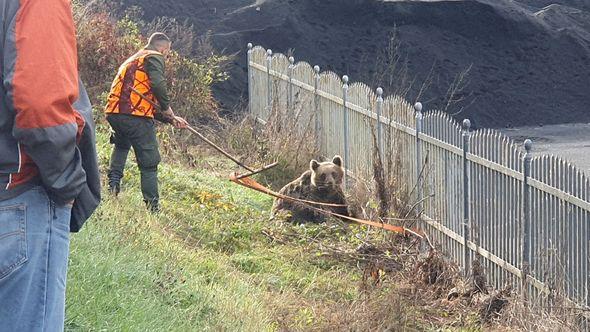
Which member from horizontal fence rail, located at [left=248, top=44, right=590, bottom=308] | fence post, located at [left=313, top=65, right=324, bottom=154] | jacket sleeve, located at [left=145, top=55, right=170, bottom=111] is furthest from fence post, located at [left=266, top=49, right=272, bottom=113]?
jacket sleeve, located at [left=145, top=55, right=170, bottom=111]

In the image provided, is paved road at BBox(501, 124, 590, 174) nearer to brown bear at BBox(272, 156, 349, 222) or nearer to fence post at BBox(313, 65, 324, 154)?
fence post at BBox(313, 65, 324, 154)

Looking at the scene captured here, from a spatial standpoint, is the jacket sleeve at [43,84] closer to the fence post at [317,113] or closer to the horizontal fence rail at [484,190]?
the horizontal fence rail at [484,190]

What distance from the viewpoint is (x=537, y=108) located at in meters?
25.7

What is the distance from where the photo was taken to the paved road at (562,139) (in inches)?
759

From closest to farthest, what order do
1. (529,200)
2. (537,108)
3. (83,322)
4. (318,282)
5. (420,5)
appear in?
(83,322) < (529,200) < (318,282) < (537,108) < (420,5)

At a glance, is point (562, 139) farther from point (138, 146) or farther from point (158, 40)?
point (138, 146)

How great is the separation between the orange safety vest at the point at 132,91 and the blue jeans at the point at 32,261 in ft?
24.6

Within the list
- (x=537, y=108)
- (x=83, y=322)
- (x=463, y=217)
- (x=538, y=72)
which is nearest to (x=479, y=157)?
(x=463, y=217)

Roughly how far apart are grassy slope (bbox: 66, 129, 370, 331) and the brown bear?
0.32m

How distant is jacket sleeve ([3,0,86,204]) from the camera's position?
3.55 meters

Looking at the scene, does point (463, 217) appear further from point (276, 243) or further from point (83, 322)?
point (83, 322)

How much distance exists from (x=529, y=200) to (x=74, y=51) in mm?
5520

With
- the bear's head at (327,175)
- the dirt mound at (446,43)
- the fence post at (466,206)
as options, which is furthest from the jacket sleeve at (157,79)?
the dirt mound at (446,43)

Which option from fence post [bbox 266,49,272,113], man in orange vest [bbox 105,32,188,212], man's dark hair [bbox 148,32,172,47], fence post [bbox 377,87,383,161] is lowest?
fence post [bbox 266,49,272,113]
